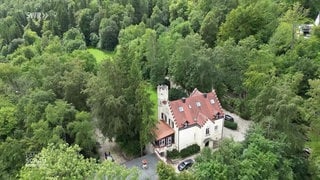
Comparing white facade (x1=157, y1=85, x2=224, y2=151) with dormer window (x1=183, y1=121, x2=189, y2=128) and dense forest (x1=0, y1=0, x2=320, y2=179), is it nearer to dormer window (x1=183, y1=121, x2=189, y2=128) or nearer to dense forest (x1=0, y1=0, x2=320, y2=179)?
dormer window (x1=183, y1=121, x2=189, y2=128)

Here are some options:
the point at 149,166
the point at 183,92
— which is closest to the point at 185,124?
the point at 149,166

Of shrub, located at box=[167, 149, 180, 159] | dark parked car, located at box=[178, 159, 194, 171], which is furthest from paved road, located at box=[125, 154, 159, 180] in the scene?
dark parked car, located at box=[178, 159, 194, 171]

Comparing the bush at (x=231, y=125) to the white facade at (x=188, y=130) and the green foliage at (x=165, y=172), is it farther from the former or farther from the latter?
the green foliage at (x=165, y=172)

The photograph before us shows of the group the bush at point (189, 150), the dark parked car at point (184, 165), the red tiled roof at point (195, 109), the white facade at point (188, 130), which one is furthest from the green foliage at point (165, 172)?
the bush at point (189, 150)

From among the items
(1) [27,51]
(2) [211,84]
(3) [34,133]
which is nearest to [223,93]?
(2) [211,84]

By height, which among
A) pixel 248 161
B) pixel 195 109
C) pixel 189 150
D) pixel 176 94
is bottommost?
pixel 189 150

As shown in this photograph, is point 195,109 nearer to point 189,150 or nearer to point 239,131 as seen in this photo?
point 189,150
